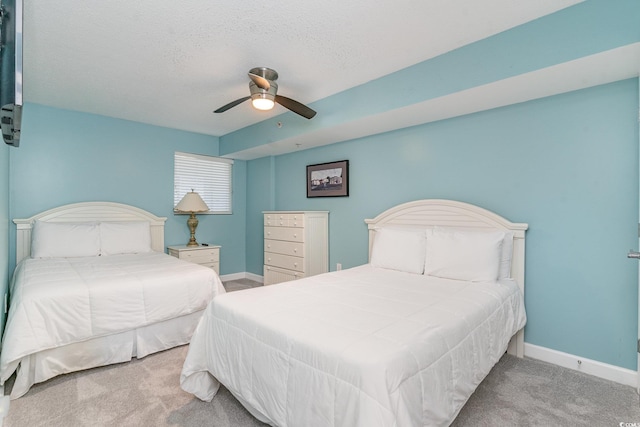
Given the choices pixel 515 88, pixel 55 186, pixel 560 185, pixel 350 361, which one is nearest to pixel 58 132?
pixel 55 186

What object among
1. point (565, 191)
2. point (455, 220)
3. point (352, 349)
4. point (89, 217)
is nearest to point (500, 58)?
point (565, 191)

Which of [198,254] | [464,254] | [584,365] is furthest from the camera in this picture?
[198,254]

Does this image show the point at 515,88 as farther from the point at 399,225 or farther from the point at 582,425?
the point at 582,425

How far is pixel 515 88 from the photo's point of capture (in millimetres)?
2244

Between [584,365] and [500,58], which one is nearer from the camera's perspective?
[500,58]

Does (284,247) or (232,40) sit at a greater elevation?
(232,40)

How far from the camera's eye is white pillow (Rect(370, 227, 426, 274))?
275 cm

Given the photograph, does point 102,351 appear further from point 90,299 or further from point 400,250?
point 400,250

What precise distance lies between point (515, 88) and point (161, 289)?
123 inches

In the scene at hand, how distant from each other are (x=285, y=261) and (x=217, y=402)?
2.31 m

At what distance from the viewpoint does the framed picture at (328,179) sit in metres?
3.93

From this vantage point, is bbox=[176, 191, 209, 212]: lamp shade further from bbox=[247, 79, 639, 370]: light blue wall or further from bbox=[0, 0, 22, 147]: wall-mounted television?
bbox=[0, 0, 22, 147]: wall-mounted television

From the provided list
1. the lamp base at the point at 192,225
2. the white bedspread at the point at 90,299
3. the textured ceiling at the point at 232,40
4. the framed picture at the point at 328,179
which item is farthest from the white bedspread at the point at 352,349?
the lamp base at the point at 192,225

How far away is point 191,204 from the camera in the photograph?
434cm
